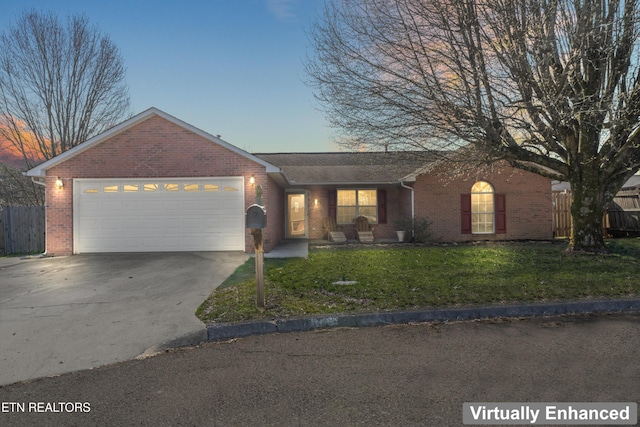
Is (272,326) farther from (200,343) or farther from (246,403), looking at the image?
(246,403)

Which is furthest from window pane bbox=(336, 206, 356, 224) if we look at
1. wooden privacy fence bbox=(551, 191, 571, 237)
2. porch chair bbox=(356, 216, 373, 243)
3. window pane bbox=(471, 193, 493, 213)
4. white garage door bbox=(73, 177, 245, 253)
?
wooden privacy fence bbox=(551, 191, 571, 237)

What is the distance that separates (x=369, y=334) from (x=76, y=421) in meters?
3.06

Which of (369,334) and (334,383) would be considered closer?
(334,383)

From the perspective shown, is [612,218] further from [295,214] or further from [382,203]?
[295,214]

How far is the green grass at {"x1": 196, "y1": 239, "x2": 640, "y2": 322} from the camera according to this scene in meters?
5.68

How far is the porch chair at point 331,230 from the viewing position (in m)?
16.6

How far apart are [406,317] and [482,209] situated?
42.0ft

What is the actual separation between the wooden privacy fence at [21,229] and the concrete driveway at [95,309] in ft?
12.6

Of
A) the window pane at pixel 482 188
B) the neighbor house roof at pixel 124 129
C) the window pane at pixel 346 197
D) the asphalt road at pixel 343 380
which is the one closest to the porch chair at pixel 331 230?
the window pane at pixel 346 197

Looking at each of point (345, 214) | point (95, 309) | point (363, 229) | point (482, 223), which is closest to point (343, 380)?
point (95, 309)

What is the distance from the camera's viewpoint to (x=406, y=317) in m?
5.22

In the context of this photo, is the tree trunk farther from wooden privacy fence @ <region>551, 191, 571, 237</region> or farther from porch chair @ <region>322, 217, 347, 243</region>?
porch chair @ <region>322, 217, 347, 243</region>

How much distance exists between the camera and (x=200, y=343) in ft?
15.1

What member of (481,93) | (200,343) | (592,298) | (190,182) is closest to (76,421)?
(200,343)
